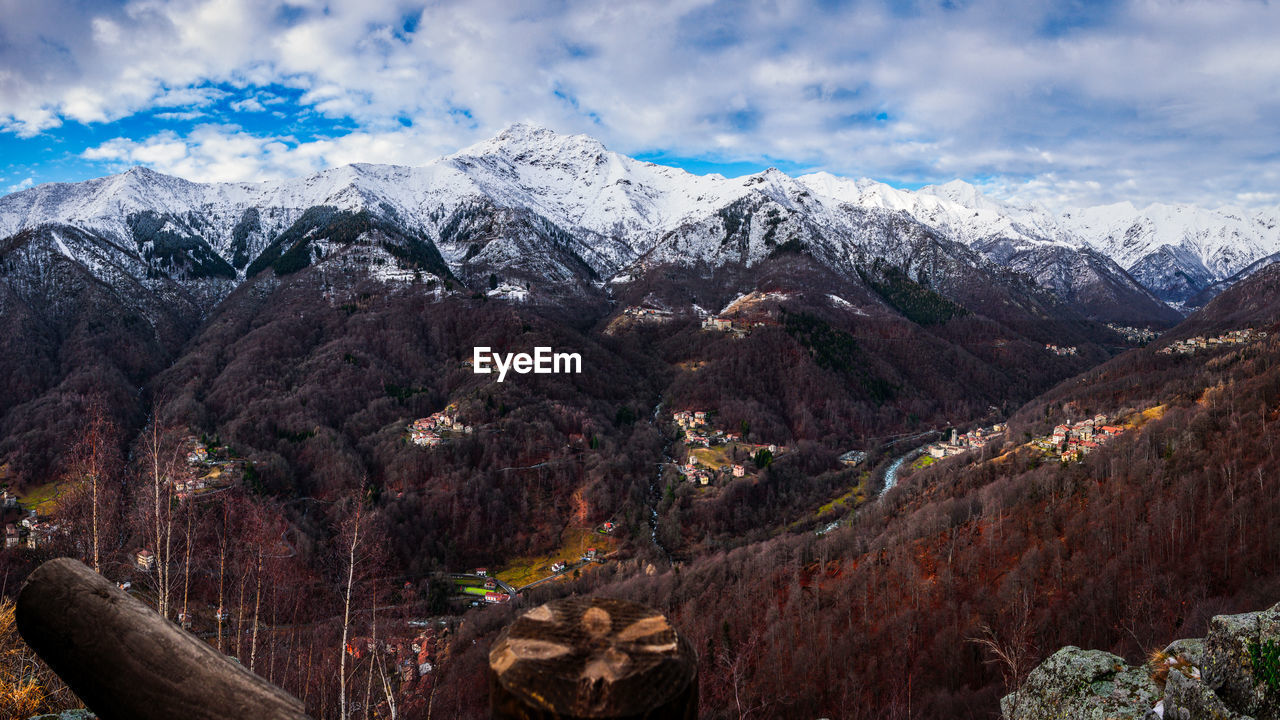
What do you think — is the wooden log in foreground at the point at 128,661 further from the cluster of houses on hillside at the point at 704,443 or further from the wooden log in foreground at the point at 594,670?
the cluster of houses on hillside at the point at 704,443

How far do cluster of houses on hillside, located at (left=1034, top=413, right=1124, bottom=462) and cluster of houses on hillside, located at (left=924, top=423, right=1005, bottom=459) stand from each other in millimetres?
11463

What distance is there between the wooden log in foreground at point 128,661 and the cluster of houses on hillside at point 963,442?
91.7 metres

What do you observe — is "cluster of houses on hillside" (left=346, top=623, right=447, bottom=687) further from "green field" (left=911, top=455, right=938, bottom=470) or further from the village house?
"green field" (left=911, top=455, right=938, bottom=470)

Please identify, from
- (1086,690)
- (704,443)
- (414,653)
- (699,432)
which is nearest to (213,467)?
(414,653)

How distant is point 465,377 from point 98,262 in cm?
11950

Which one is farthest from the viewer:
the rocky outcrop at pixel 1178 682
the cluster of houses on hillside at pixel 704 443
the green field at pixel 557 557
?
the cluster of houses on hillside at pixel 704 443

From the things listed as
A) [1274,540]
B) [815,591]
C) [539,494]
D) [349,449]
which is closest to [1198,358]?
[1274,540]

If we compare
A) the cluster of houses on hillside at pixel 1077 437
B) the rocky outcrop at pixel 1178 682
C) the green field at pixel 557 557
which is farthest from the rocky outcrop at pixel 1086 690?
the cluster of houses on hillside at pixel 1077 437

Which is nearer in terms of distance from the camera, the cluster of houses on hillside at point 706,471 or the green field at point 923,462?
the cluster of houses on hillside at point 706,471

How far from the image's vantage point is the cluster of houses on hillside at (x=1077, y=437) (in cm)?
6016

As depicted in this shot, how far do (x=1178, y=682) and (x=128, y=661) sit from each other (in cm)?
891

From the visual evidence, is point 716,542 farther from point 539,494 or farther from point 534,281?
point 534,281

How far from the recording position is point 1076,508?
42781mm

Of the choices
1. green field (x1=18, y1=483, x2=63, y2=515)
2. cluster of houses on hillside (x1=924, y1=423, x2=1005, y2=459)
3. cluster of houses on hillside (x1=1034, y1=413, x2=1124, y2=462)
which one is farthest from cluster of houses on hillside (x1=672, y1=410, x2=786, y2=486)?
green field (x1=18, y1=483, x2=63, y2=515)
